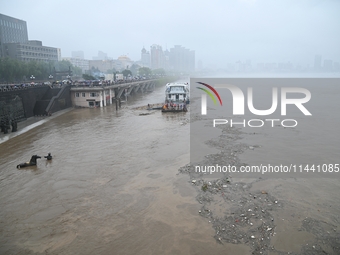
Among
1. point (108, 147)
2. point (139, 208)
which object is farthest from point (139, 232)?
point (108, 147)

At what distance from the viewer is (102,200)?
1183cm

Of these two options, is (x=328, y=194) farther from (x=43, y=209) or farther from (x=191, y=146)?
(x=43, y=209)

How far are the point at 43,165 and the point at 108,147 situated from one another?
467 cm

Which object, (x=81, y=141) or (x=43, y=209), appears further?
(x=81, y=141)

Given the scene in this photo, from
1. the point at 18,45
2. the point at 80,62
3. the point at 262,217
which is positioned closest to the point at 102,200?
the point at 262,217

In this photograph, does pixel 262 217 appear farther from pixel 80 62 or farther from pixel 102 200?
pixel 80 62

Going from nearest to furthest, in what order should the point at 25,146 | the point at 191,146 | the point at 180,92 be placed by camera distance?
the point at 191,146, the point at 25,146, the point at 180,92

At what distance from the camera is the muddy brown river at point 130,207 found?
8.82 meters

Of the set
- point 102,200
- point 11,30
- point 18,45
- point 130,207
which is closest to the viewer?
point 130,207

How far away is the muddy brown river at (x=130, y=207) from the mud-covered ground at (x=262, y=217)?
0.04m

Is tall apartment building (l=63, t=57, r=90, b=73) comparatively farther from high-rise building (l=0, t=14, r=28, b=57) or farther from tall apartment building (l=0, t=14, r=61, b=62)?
tall apartment building (l=0, t=14, r=61, b=62)

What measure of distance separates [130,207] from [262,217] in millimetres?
5032

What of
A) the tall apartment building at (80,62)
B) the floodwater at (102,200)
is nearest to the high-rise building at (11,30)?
the tall apartment building at (80,62)

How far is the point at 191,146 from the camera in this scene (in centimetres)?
1928
